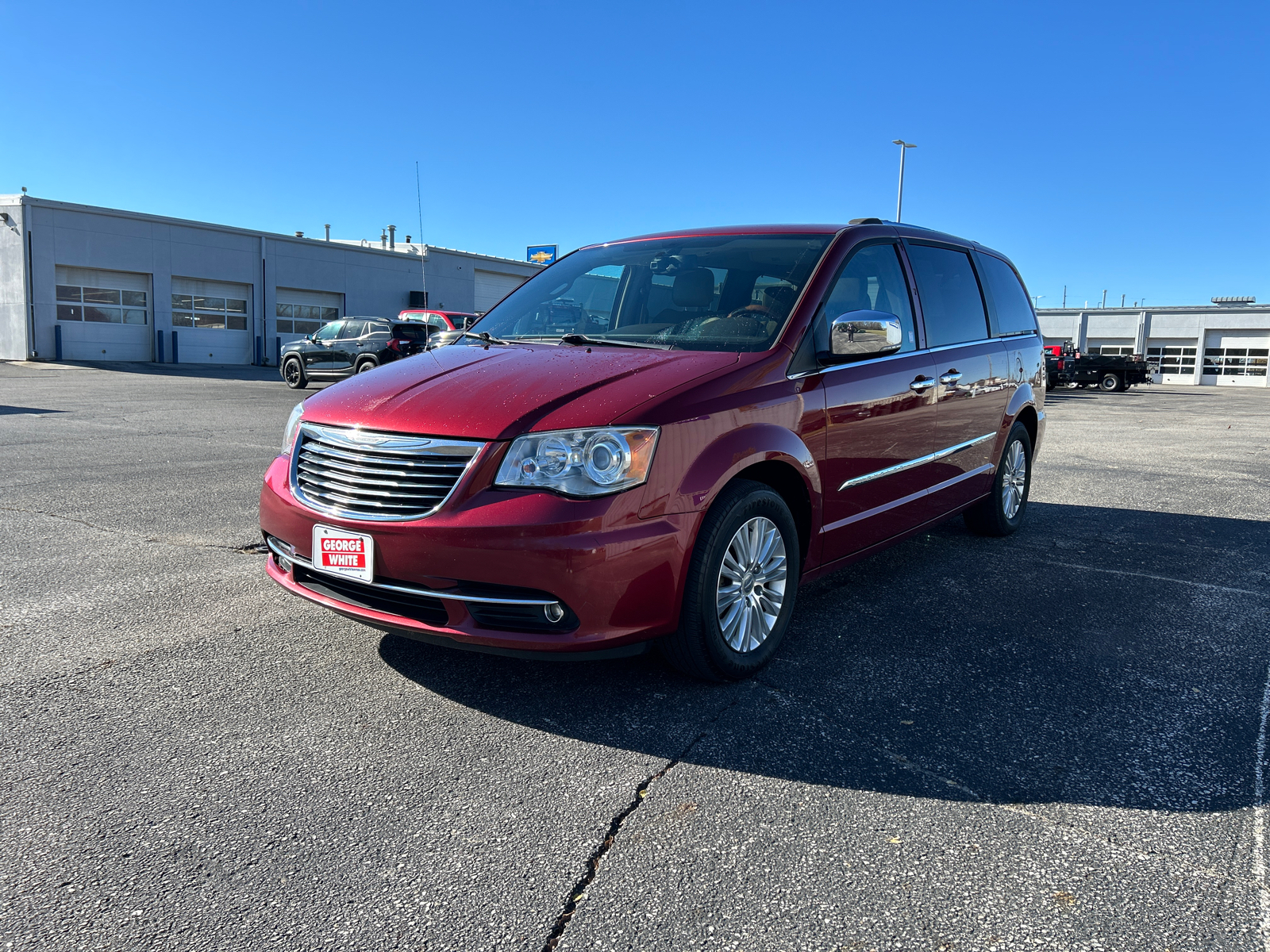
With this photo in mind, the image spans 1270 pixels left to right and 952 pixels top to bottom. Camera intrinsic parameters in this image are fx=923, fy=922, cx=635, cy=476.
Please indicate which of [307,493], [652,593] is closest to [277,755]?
[307,493]

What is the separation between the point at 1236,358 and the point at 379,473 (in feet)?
203

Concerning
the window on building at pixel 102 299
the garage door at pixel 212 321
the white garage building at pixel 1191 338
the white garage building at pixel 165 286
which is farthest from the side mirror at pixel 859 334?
the white garage building at pixel 1191 338

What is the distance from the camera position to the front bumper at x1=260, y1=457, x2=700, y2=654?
291cm

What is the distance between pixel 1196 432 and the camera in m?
15.4

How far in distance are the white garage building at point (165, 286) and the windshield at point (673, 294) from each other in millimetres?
31636

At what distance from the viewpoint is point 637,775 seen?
2.77 m

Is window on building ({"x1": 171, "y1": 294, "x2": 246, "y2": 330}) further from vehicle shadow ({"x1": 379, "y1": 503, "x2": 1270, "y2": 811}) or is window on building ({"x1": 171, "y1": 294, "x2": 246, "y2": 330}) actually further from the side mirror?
the side mirror

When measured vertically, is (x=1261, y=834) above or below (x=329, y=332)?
below

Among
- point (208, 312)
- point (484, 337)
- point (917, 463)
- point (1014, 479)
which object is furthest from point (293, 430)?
point (208, 312)

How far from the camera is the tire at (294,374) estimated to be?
21875 mm

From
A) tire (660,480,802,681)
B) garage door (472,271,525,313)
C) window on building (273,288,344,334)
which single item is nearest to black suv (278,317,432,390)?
window on building (273,288,344,334)

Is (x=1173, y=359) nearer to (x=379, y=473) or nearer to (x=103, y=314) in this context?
(x=103, y=314)

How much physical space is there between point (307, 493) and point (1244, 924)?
10.00 feet

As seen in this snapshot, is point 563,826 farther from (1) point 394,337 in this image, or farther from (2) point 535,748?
(1) point 394,337
